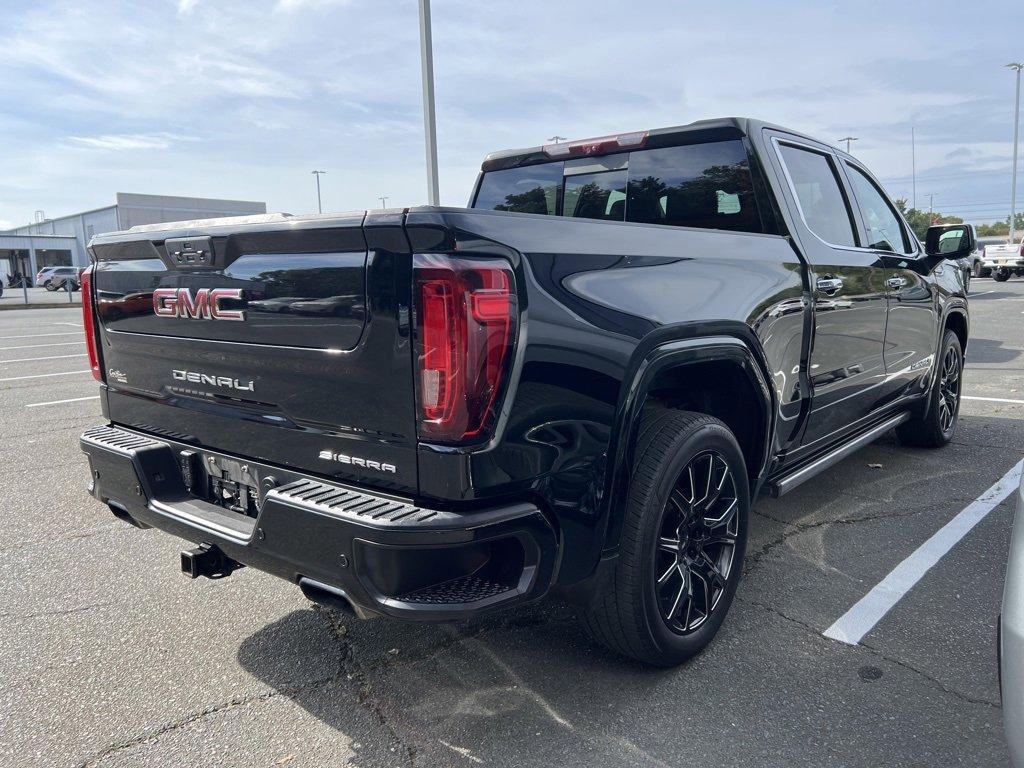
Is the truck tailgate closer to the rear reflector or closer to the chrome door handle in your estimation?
the rear reflector

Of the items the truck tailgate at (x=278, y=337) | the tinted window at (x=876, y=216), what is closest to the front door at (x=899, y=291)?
the tinted window at (x=876, y=216)

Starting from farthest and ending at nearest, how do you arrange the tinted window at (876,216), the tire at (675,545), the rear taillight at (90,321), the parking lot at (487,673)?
the tinted window at (876,216), the rear taillight at (90,321), the tire at (675,545), the parking lot at (487,673)

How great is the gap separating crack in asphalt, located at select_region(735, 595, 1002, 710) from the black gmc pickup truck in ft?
1.19

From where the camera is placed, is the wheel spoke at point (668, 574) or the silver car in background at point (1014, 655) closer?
the silver car in background at point (1014, 655)

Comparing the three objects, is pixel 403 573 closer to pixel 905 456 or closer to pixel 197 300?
pixel 197 300

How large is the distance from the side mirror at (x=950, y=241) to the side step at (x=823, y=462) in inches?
40.2

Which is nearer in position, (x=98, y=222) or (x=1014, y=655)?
(x=1014, y=655)

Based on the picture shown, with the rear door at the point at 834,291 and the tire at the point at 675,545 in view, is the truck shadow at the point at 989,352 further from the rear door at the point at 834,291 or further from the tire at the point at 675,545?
the tire at the point at 675,545

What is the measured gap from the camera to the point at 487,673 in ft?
9.09

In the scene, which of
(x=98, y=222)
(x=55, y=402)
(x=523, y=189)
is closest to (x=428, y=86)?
(x=55, y=402)

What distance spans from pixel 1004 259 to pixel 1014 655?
30994 mm

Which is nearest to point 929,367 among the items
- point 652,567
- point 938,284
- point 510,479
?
point 938,284

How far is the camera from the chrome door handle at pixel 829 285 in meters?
3.54

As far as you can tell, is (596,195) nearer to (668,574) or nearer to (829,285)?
(829,285)
